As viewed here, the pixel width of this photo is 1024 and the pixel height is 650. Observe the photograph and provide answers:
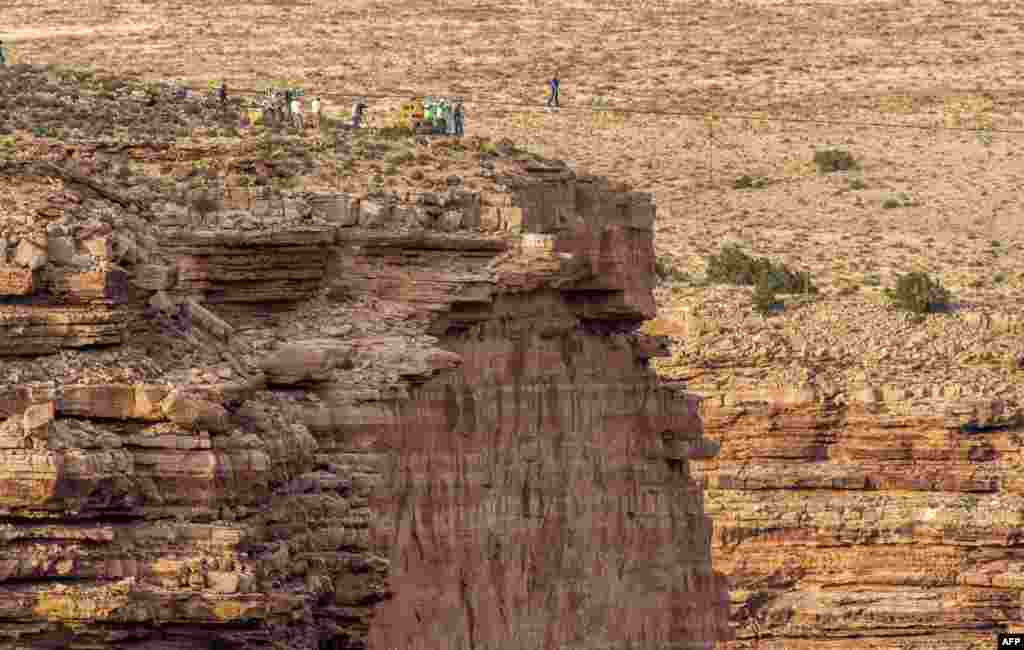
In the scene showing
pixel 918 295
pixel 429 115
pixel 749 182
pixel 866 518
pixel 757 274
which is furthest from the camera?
pixel 749 182

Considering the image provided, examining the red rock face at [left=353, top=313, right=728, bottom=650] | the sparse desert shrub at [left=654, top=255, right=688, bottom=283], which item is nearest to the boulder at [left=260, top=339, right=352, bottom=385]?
the red rock face at [left=353, top=313, right=728, bottom=650]

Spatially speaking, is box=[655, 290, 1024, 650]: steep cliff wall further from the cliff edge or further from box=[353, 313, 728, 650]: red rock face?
the cliff edge

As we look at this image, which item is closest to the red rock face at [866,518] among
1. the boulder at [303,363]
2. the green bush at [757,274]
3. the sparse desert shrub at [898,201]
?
the green bush at [757,274]

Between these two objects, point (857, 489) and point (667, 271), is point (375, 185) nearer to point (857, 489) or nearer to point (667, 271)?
point (857, 489)

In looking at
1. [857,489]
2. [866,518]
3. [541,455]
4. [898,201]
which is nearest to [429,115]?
[541,455]

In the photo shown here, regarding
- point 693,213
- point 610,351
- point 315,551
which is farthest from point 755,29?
point 315,551
